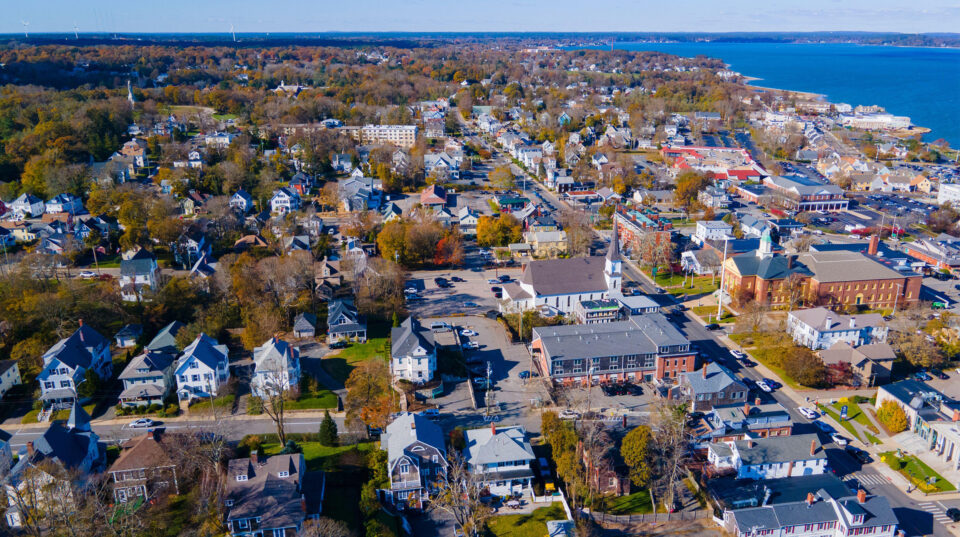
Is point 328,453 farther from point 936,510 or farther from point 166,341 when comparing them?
point 936,510

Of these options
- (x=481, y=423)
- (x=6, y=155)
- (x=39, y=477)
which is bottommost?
(x=481, y=423)

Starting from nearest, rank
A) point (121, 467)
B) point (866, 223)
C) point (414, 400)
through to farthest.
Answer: point (121, 467), point (414, 400), point (866, 223)

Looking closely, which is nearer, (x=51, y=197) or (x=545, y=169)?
(x=51, y=197)


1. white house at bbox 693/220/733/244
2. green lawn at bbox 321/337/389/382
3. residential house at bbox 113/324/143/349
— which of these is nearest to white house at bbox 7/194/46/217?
residential house at bbox 113/324/143/349

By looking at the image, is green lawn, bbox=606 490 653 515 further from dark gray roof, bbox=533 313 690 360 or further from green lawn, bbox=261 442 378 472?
green lawn, bbox=261 442 378 472

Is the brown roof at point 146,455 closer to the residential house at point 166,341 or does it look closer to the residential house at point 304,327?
the residential house at point 166,341

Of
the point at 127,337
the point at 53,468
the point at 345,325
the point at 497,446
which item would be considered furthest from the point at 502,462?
the point at 127,337

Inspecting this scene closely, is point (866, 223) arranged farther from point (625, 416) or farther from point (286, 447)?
point (286, 447)

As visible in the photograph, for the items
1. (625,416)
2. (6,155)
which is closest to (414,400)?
(625,416)
